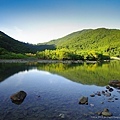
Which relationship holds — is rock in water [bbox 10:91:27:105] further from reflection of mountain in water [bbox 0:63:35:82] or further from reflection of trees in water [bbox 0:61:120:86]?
reflection of trees in water [bbox 0:61:120:86]

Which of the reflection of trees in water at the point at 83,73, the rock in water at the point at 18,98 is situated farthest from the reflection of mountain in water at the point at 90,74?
the rock in water at the point at 18,98

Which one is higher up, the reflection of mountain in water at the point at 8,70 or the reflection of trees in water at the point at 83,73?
the reflection of mountain in water at the point at 8,70

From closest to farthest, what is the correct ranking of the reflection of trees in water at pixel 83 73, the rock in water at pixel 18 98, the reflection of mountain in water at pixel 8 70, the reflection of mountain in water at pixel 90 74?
the rock in water at pixel 18 98, the reflection of mountain in water at pixel 90 74, the reflection of trees in water at pixel 83 73, the reflection of mountain in water at pixel 8 70

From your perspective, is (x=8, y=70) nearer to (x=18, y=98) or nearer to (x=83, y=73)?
(x=83, y=73)

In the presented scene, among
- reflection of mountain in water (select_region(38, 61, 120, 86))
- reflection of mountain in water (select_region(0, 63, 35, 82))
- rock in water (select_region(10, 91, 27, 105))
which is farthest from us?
reflection of mountain in water (select_region(0, 63, 35, 82))

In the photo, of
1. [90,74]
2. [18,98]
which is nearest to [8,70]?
[90,74]

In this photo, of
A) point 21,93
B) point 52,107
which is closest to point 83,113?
point 52,107

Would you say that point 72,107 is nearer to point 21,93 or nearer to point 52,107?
point 52,107

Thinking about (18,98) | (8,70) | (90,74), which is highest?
(18,98)

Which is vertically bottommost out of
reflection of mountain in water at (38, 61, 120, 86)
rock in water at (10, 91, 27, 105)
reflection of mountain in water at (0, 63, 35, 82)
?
reflection of mountain in water at (38, 61, 120, 86)

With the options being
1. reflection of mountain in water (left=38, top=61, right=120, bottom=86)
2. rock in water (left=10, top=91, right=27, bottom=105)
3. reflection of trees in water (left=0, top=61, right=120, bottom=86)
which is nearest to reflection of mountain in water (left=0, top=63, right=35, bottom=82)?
reflection of trees in water (left=0, top=61, right=120, bottom=86)

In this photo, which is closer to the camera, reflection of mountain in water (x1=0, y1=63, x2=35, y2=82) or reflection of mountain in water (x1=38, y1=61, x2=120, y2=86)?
reflection of mountain in water (x1=38, y1=61, x2=120, y2=86)

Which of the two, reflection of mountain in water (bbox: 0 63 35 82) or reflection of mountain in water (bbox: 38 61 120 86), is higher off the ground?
reflection of mountain in water (bbox: 0 63 35 82)

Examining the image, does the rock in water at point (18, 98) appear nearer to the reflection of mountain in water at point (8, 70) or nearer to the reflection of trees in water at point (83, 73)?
the reflection of mountain in water at point (8, 70)
